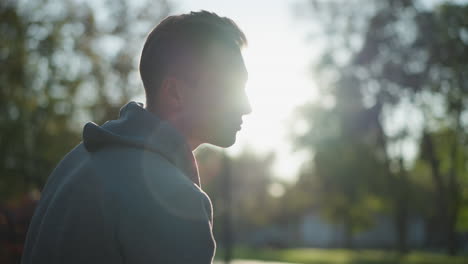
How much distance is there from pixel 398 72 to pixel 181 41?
31540 mm

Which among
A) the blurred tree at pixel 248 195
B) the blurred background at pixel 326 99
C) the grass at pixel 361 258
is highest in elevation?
the blurred background at pixel 326 99

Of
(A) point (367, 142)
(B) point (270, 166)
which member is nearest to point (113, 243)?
(A) point (367, 142)

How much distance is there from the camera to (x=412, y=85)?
31656 millimetres

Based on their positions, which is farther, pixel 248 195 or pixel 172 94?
pixel 248 195

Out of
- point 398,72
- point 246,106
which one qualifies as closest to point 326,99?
point 398,72

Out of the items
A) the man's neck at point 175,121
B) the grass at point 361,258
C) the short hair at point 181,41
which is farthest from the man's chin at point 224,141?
the grass at point 361,258

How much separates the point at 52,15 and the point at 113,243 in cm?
2409

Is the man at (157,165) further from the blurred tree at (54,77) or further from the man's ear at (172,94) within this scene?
the blurred tree at (54,77)

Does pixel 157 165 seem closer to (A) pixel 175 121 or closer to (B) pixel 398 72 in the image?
(A) pixel 175 121

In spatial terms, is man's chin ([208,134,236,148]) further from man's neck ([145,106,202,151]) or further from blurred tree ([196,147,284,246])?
blurred tree ([196,147,284,246])

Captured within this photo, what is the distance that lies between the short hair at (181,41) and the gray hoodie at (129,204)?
0.50 ft

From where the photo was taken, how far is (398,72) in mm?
31719

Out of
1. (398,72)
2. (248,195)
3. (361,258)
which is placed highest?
(398,72)

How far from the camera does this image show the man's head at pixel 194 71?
5.80 ft
